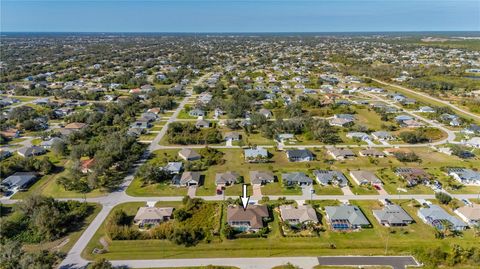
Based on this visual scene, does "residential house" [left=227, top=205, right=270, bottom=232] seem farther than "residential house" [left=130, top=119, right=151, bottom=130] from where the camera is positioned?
No

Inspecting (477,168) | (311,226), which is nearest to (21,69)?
(311,226)

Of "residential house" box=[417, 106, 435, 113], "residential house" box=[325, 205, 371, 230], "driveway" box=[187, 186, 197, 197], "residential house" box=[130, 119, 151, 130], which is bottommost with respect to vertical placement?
"driveway" box=[187, 186, 197, 197]

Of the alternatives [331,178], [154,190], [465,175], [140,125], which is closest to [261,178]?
[331,178]

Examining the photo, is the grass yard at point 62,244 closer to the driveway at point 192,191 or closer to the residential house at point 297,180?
the driveway at point 192,191

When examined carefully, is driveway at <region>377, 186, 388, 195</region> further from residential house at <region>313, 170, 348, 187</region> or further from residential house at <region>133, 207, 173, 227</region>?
residential house at <region>133, 207, 173, 227</region>

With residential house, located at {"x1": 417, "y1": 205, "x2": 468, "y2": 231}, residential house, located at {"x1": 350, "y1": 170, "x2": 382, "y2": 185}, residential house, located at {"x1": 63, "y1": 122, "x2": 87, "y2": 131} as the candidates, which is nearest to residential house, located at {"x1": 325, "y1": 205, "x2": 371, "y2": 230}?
residential house, located at {"x1": 417, "y1": 205, "x2": 468, "y2": 231}

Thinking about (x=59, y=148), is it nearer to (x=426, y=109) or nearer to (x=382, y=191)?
(x=382, y=191)
